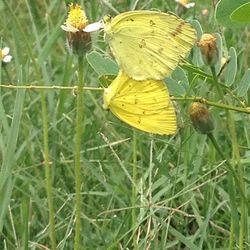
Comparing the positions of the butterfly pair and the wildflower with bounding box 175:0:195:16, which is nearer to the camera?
the butterfly pair

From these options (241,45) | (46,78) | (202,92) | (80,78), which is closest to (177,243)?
(202,92)

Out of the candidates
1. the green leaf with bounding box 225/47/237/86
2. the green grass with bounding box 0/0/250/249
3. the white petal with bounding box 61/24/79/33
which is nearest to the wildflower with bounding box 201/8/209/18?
the green grass with bounding box 0/0/250/249

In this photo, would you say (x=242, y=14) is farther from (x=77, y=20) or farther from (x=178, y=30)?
(x=77, y=20)

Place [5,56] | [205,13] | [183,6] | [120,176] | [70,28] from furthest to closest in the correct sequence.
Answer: [205,13] < [183,6] < [5,56] < [120,176] < [70,28]

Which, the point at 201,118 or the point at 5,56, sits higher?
the point at 201,118

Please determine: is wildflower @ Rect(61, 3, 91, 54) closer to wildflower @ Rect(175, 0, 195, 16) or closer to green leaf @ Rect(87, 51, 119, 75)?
green leaf @ Rect(87, 51, 119, 75)

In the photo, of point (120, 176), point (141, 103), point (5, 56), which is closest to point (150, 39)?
point (141, 103)
